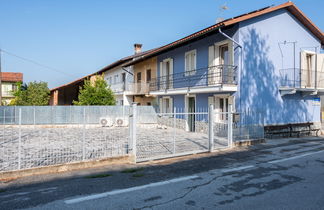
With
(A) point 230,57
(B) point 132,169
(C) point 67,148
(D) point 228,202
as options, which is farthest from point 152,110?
(D) point 228,202

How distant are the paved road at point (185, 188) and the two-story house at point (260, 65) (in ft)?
19.3

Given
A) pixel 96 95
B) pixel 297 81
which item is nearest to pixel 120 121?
pixel 96 95

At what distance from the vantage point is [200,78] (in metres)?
14.9

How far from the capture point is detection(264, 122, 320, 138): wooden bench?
13234mm

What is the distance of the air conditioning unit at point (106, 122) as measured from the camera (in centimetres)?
1959

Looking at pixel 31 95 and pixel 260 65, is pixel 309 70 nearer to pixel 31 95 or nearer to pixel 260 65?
pixel 260 65

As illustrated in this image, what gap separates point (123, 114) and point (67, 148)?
408 inches

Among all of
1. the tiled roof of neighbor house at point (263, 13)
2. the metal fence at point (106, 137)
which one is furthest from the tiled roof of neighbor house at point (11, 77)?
the tiled roof of neighbor house at point (263, 13)

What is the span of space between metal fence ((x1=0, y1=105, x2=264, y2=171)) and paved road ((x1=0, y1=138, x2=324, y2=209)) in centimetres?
131

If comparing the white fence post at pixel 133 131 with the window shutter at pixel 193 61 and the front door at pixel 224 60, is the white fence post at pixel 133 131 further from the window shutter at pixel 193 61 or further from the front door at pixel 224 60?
the window shutter at pixel 193 61

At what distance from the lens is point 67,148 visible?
972 centimetres

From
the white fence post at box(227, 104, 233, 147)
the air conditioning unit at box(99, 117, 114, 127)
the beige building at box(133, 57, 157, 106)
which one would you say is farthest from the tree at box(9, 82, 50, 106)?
the white fence post at box(227, 104, 233, 147)

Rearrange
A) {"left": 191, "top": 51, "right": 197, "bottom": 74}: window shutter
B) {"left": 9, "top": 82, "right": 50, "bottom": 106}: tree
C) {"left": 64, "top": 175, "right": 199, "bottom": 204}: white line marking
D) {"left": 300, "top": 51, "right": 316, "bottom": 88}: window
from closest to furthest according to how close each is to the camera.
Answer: {"left": 64, "top": 175, "right": 199, "bottom": 204}: white line marking
{"left": 300, "top": 51, "right": 316, "bottom": 88}: window
{"left": 191, "top": 51, "right": 197, "bottom": 74}: window shutter
{"left": 9, "top": 82, "right": 50, "bottom": 106}: tree

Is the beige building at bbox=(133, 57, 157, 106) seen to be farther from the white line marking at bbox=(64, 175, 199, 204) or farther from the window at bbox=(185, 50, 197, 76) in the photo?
the white line marking at bbox=(64, 175, 199, 204)
